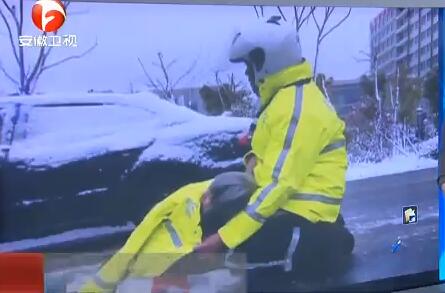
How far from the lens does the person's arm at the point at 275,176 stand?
153 inches

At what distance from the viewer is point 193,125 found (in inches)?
150

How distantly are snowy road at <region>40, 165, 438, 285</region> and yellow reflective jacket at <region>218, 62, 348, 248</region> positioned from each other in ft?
0.82

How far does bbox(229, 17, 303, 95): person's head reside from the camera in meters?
3.85

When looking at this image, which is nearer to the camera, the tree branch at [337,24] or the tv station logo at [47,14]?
the tv station logo at [47,14]

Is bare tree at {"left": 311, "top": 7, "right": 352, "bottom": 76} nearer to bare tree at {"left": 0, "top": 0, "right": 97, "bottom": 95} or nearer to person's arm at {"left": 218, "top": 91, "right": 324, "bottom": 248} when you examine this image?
person's arm at {"left": 218, "top": 91, "right": 324, "bottom": 248}

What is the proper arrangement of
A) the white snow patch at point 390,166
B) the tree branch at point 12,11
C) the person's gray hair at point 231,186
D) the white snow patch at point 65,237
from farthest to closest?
1. the white snow patch at point 390,166
2. the person's gray hair at point 231,186
3. the white snow patch at point 65,237
4. the tree branch at point 12,11

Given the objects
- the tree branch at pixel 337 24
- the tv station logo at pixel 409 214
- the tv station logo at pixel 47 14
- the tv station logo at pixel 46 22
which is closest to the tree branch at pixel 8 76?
the tv station logo at pixel 46 22

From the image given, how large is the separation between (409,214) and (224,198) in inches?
43.6

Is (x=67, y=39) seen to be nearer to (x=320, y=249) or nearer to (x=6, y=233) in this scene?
(x=6, y=233)

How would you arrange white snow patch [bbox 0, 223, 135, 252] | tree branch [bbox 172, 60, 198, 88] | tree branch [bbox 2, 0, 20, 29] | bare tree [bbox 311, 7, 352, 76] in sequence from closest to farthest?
tree branch [bbox 2, 0, 20, 29], white snow patch [bbox 0, 223, 135, 252], tree branch [bbox 172, 60, 198, 88], bare tree [bbox 311, 7, 352, 76]

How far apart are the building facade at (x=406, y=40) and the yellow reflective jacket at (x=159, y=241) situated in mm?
1192

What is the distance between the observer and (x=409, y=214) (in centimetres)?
428

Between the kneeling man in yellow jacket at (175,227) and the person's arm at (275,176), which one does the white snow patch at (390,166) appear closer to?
the person's arm at (275,176)

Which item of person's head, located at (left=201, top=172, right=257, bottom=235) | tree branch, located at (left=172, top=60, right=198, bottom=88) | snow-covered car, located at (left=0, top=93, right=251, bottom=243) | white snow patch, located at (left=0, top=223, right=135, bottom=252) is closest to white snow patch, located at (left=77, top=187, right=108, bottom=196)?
snow-covered car, located at (left=0, top=93, right=251, bottom=243)
